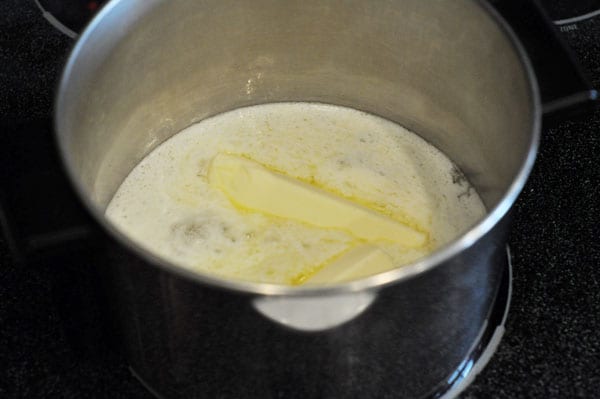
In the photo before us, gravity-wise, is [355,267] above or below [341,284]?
below

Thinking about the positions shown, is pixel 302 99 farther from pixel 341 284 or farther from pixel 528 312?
pixel 341 284

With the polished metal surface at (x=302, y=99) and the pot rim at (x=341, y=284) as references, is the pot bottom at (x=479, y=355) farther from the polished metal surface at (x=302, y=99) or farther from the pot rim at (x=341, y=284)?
the pot rim at (x=341, y=284)

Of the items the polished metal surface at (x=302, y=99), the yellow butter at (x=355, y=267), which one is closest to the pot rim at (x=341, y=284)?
the polished metal surface at (x=302, y=99)

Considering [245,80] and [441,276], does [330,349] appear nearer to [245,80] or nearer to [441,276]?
[441,276]

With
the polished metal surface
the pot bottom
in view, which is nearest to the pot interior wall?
the polished metal surface

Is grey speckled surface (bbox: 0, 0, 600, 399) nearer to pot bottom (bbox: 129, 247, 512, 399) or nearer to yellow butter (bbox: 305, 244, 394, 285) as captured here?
pot bottom (bbox: 129, 247, 512, 399)

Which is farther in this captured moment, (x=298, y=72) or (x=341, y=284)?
(x=298, y=72)

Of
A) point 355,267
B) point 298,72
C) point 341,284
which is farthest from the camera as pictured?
point 298,72

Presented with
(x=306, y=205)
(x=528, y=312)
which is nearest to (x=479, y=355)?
(x=528, y=312)

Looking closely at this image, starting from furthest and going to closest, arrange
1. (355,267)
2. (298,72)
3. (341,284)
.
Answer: (298,72) < (355,267) < (341,284)
